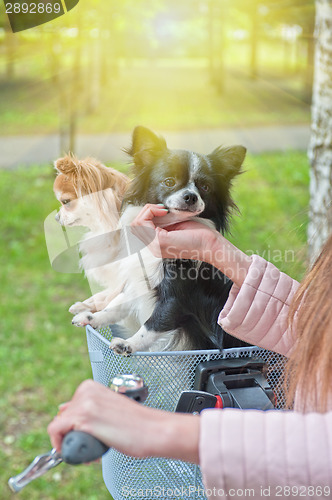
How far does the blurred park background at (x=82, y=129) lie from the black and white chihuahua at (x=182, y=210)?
0.08 m

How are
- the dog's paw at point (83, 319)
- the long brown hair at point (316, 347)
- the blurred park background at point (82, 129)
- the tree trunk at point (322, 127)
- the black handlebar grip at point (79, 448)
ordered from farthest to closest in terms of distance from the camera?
the tree trunk at point (322, 127), the blurred park background at point (82, 129), the dog's paw at point (83, 319), the long brown hair at point (316, 347), the black handlebar grip at point (79, 448)

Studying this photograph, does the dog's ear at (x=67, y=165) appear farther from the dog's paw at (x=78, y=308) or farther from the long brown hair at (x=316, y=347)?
the long brown hair at (x=316, y=347)

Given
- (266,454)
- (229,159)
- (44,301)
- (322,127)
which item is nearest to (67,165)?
(229,159)

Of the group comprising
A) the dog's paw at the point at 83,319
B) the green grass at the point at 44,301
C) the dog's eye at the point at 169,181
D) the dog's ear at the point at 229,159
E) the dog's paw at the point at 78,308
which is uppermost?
the dog's ear at the point at 229,159

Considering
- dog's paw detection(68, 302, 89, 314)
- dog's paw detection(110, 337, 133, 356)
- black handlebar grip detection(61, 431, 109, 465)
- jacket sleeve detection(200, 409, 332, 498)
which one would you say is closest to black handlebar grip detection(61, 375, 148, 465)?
black handlebar grip detection(61, 431, 109, 465)

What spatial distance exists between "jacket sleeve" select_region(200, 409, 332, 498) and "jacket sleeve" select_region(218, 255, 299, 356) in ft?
1.00

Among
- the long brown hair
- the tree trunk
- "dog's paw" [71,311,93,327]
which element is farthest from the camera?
the tree trunk

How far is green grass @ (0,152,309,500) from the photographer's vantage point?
202 centimetres

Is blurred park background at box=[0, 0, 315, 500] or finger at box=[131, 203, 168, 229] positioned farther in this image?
blurred park background at box=[0, 0, 315, 500]

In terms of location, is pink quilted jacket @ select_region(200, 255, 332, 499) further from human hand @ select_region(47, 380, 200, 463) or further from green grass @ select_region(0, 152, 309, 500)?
green grass @ select_region(0, 152, 309, 500)

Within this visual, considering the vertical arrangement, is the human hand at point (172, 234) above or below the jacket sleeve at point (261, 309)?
above

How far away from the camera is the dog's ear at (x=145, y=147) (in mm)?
896

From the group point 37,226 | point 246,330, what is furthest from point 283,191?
point 246,330

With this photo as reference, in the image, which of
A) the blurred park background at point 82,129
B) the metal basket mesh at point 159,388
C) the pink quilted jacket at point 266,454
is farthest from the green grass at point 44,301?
the pink quilted jacket at point 266,454
